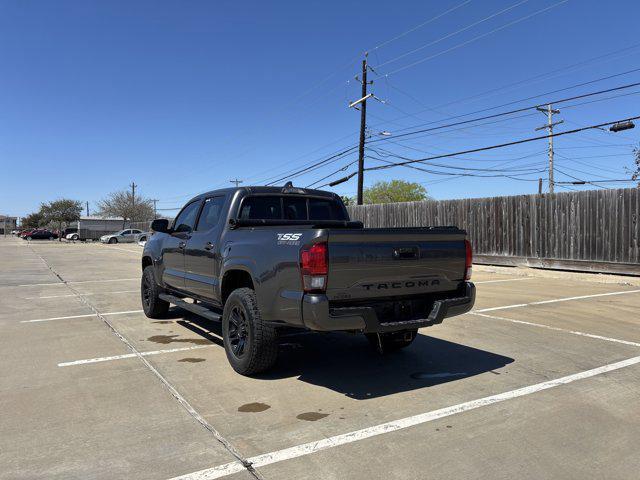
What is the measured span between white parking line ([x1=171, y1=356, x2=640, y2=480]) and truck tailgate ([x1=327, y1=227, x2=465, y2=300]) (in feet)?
3.62

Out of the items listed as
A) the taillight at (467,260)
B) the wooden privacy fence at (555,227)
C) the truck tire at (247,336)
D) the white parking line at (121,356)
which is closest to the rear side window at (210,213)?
the truck tire at (247,336)

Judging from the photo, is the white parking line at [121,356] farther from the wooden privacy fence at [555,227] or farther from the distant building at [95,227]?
the distant building at [95,227]

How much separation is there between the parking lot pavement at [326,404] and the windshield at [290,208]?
1621mm

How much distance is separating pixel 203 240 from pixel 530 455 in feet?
14.1

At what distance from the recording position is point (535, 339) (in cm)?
687

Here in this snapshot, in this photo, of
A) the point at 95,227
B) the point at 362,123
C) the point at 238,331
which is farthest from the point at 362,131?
the point at 95,227

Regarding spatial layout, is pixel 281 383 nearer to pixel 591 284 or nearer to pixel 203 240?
pixel 203 240

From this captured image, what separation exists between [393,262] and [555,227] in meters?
12.6

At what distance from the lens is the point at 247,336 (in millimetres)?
5055

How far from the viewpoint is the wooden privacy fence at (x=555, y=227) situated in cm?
1365

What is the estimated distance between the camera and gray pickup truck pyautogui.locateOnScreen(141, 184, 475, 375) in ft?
→ 14.1

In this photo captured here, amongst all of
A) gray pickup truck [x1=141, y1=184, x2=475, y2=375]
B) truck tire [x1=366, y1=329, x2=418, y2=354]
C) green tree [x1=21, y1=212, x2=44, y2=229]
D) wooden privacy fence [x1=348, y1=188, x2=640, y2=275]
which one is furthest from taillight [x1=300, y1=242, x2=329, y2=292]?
green tree [x1=21, y1=212, x2=44, y2=229]

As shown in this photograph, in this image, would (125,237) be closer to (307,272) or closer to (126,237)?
(126,237)

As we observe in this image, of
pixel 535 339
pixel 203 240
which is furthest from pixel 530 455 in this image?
pixel 203 240
